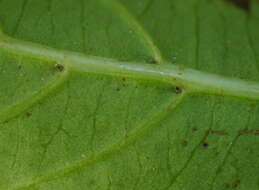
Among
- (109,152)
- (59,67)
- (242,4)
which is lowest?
(109,152)

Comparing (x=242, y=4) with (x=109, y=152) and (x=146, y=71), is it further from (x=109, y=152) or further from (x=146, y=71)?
(x=109, y=152)

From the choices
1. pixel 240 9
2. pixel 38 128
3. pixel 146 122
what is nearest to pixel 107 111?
pixel 146 122

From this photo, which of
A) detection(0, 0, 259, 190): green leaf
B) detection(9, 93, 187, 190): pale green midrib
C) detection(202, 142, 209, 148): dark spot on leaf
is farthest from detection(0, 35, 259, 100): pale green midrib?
detection(202, 142, 209, 148): dark spot on leaf

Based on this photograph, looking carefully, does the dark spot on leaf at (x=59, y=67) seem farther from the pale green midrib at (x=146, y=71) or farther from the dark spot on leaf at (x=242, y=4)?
the dark spot on leaf at (x=242, y=4)

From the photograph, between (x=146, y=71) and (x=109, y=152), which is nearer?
(x=109, y=152)

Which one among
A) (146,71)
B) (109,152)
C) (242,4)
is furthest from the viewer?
(242,4)

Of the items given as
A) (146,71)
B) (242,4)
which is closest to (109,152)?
(146,71)

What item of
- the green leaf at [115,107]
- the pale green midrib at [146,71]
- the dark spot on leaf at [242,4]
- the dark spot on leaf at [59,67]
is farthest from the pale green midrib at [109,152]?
the dark spot on leaf at [242,4]
